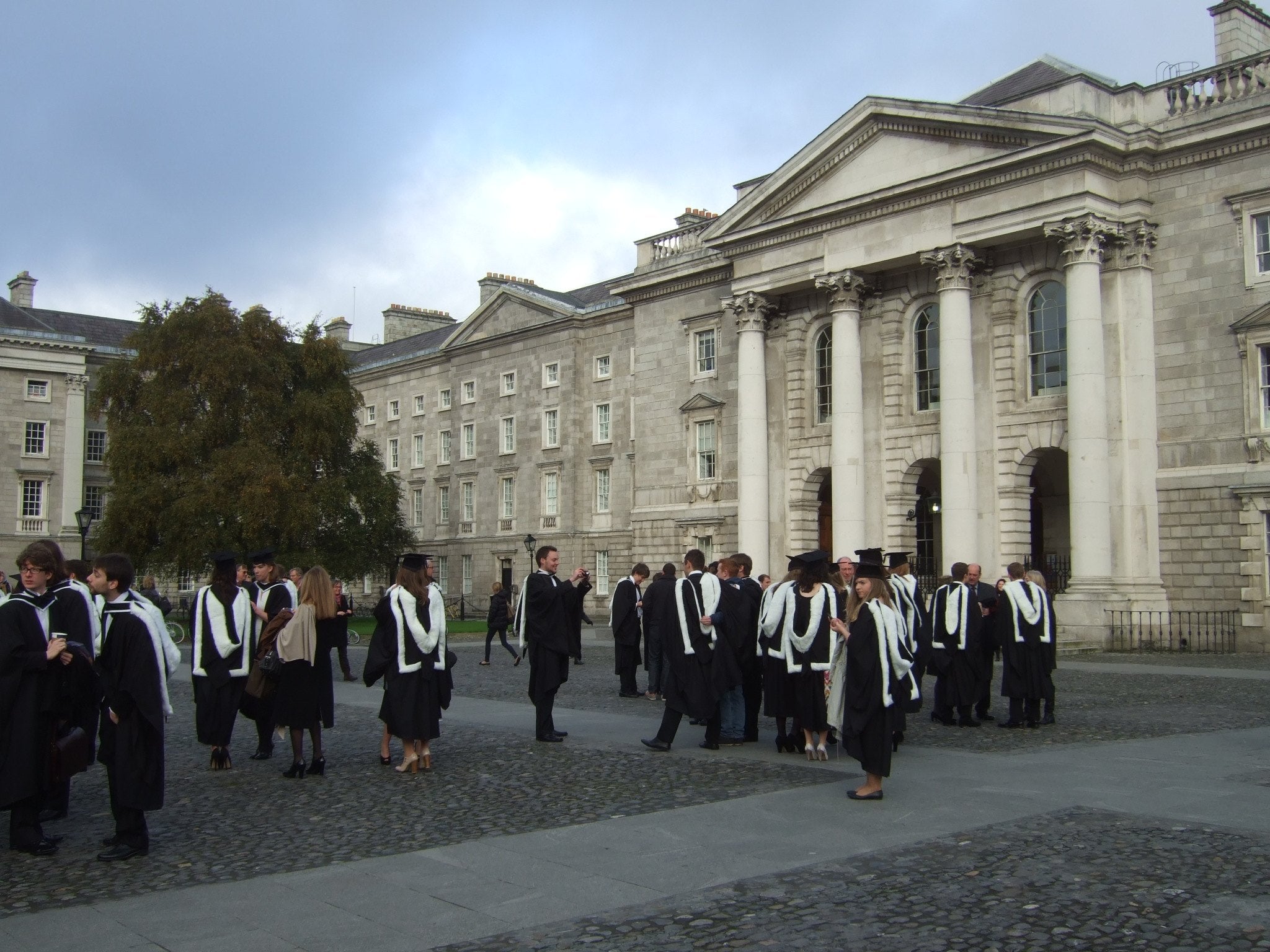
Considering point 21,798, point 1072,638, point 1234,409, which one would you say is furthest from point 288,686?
point 1234,409

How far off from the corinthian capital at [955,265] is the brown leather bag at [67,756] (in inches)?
1152

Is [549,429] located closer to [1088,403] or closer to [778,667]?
[1088,403]

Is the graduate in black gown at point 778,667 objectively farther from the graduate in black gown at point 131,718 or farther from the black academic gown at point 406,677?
the graduate in black gown at point 131,718

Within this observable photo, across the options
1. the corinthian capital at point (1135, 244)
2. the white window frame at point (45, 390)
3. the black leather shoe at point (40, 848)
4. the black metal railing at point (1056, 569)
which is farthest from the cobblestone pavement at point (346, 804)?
the white window frame at point (45, 390)

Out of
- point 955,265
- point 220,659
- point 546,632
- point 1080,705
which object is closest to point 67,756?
point 220,659

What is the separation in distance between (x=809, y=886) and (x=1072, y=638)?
24762 millimetres

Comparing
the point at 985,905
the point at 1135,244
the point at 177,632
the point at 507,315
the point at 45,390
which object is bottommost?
the point at 985,905

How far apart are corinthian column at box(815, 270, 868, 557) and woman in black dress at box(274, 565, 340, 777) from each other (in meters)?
26.4

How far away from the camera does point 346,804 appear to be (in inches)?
406

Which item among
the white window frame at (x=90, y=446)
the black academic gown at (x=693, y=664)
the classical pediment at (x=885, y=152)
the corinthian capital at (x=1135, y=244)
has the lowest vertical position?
the black academic gown at (x=693, y=664)

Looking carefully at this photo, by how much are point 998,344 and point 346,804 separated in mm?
28112

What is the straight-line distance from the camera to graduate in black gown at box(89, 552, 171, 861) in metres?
8.34

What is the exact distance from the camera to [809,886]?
7.32m

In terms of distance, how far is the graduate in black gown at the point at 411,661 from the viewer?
11805mm
